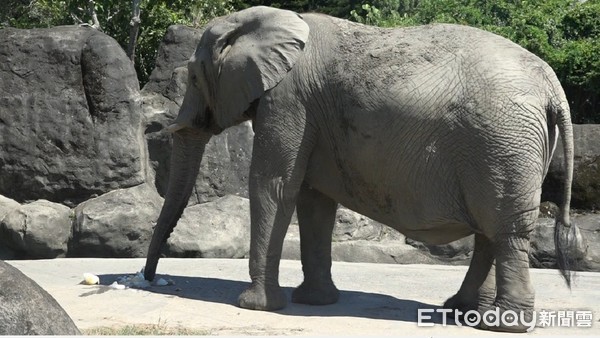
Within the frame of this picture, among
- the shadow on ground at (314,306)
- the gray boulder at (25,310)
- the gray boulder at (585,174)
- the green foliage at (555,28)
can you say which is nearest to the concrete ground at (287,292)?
the shadow on ground at (314,306)

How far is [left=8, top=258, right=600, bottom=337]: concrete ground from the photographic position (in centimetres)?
842

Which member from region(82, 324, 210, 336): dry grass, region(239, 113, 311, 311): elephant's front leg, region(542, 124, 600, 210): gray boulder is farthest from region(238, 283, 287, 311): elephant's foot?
region(542, 124, 600, 210): gray boulder

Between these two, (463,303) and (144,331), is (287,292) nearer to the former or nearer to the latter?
(463,303)

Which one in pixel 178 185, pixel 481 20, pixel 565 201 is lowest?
pixel 481 20

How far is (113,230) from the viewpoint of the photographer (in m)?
13.6

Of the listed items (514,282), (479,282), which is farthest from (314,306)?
(514,282)

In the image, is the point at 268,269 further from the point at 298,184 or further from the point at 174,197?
the point at 174,197

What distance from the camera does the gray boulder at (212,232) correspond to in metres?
13.4

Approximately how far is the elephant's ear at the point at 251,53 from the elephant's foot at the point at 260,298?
1505mm

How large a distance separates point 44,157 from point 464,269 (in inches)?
231

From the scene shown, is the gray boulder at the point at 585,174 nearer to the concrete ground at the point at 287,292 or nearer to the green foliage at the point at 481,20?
the concrete ground at the point at 287,292

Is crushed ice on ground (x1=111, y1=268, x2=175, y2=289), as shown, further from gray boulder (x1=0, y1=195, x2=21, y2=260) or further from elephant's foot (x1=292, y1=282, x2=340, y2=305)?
gray boulder (x1=0, y1=195, x2=21, y2=260)

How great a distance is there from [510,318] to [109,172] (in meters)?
7.60

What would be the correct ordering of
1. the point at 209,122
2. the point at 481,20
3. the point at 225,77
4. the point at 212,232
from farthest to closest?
the point at 481,20, the point at 212,232, the point at 209,122, the point at 225,77
